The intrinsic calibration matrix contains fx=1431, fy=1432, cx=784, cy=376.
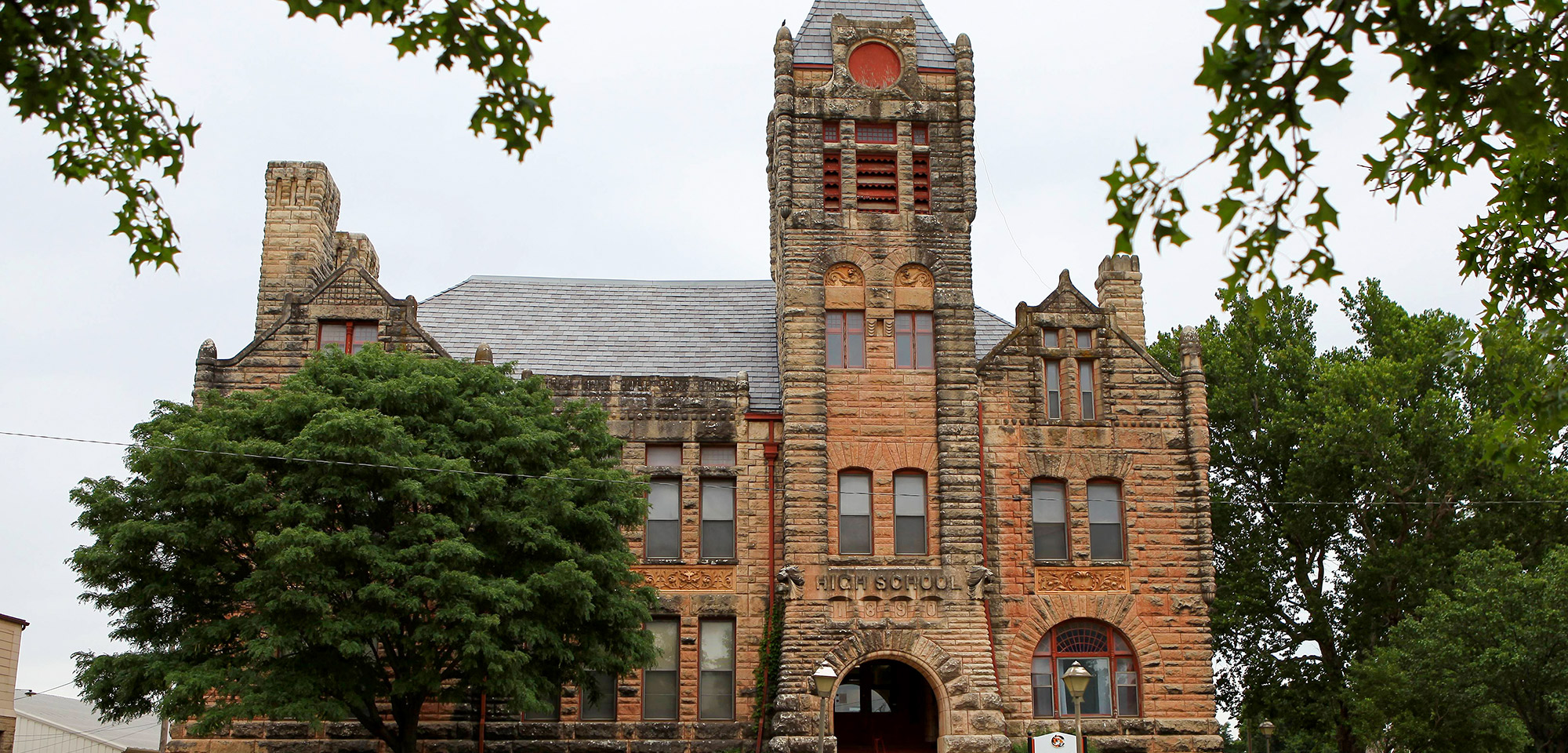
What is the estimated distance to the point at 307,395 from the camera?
23047mm

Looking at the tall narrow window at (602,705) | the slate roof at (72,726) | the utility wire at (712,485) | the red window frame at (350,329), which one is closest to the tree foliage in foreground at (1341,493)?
the utility wire at (712,485)

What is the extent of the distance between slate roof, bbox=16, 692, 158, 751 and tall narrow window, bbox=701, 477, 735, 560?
54.1 feet

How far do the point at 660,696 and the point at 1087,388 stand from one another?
436 inches

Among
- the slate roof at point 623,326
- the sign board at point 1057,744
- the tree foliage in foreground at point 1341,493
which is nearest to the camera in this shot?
the sign board at point 1057,744

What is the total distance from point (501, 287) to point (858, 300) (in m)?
9.64

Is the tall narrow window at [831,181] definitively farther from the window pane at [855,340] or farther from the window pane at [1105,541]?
the window pane at [1105,541]

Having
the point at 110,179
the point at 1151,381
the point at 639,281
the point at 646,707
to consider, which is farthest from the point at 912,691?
→ the point at 110,179

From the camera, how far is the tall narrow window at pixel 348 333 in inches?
1177

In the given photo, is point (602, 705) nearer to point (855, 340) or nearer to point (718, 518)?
point (718, 518)

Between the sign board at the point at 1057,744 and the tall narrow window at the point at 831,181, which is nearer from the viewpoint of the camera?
the sign board at the point at 1057,744

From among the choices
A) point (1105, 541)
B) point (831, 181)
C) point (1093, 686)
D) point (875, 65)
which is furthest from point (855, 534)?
point (875, 65)

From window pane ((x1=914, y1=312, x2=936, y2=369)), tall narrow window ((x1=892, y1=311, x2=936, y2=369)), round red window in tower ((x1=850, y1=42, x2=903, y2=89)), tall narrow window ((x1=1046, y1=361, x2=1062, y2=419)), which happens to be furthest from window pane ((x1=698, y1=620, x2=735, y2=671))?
round red window in tower ((x1=850, y1=42, x2=903, y2=89))

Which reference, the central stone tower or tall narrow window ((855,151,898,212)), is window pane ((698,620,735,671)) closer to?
the central stone tower

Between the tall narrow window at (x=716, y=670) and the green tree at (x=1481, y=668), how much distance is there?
14.9 m
